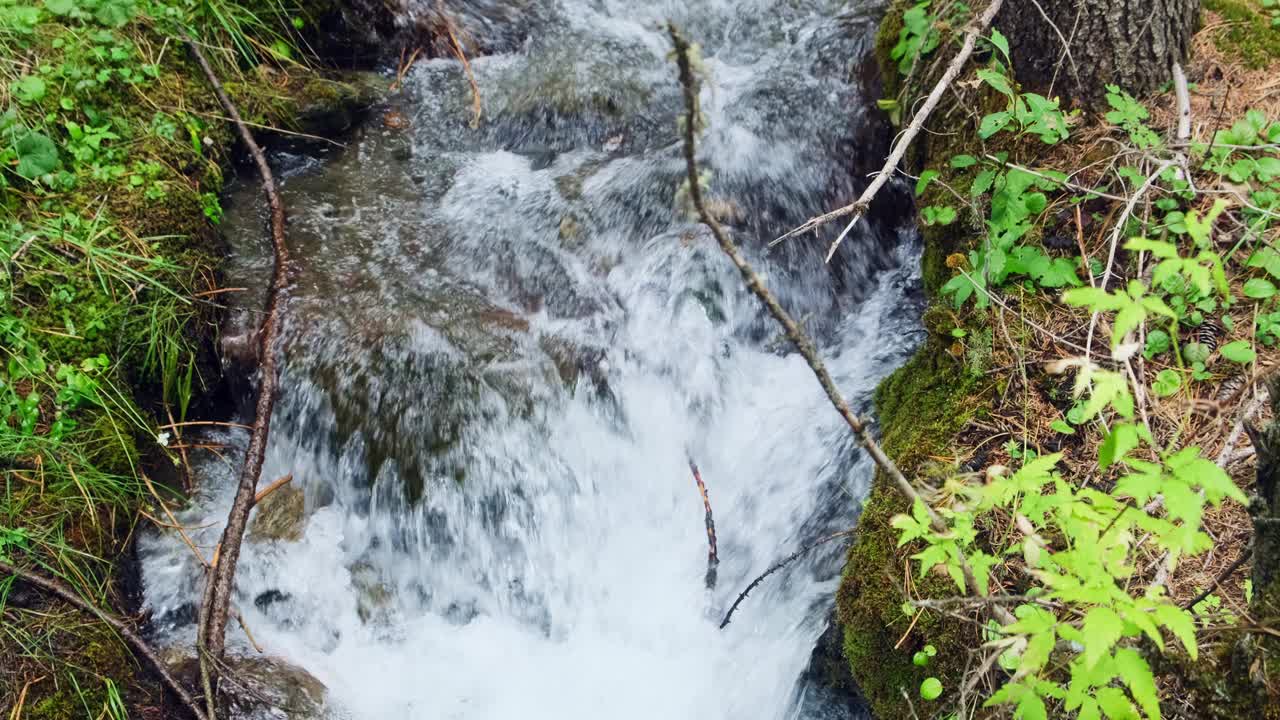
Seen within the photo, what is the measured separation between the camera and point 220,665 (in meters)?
2.65

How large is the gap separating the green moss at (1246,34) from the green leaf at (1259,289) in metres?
1.06

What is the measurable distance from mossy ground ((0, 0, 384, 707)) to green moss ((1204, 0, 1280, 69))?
13.5 ft

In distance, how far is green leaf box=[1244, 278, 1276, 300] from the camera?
2254 millimetres

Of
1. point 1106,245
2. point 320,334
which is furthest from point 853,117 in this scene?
point 320,334

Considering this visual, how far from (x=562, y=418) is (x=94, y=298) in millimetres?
1876

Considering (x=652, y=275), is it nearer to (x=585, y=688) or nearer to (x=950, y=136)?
(x=950, y=136)

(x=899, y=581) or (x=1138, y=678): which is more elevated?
(x=1138, y=678)

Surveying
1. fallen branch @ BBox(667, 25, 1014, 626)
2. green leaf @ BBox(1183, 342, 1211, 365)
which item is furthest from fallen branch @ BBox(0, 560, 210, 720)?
green leaf @ BBox(1183, 342, 1211, 365)

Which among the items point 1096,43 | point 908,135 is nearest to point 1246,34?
point 1096,43

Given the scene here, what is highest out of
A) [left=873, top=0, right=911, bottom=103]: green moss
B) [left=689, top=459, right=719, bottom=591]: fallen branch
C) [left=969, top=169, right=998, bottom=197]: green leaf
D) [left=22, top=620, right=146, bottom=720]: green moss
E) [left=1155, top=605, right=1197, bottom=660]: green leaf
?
[left=873, top=0, right=911, bottom=103]: green moss

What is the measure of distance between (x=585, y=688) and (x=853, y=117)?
9.96 feet

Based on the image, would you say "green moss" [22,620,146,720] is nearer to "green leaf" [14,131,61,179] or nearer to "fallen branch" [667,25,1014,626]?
"green leaf" [14,131,61,179]

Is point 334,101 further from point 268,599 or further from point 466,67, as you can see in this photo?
point 268,599

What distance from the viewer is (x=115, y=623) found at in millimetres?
2510
